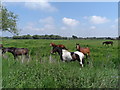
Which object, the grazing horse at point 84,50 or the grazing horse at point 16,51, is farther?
the grazing horse at point 16,51

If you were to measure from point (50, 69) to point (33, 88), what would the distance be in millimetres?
649

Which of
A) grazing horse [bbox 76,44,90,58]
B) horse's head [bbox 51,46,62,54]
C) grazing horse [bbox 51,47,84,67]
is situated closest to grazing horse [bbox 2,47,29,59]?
horse's head [bbox 51,46,62,54]

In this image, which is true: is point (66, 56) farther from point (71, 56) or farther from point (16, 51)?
point (16, 51)

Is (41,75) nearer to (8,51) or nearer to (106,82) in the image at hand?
(106,82)

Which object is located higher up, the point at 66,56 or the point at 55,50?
the point at 55,50

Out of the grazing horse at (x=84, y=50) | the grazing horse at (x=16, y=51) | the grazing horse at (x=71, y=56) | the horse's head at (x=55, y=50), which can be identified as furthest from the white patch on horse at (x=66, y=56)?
the grazing horse at (x=16, y=51)

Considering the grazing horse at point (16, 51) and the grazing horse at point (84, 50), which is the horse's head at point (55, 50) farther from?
the grazing horse at point (16, 51)

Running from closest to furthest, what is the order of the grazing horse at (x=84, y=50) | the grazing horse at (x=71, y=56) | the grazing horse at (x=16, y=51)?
the grazing horse at (x=71, y=56), the grazing horse at (x=84, y=50), the grazing horse at (x=16, y=51)

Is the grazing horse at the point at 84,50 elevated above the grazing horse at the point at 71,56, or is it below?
above

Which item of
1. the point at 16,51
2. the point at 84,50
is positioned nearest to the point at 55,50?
the point at 84,50

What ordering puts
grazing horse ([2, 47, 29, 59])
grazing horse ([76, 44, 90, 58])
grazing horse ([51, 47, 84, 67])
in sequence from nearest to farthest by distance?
grazing horse ([51, 47, 84, 67]) < grazing horse ([76, 44, 90, 58]) < grazing horse ([2, 47, 29, 59])

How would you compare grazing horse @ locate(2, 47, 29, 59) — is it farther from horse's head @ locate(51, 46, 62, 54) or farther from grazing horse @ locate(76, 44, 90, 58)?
grazing horse @ locate(76, 44, 90, 58)

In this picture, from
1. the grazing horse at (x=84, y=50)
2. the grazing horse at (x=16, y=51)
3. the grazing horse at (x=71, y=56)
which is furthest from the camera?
the grazing horse at (x=16, y=51)

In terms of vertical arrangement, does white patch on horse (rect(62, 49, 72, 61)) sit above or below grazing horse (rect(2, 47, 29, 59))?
below
